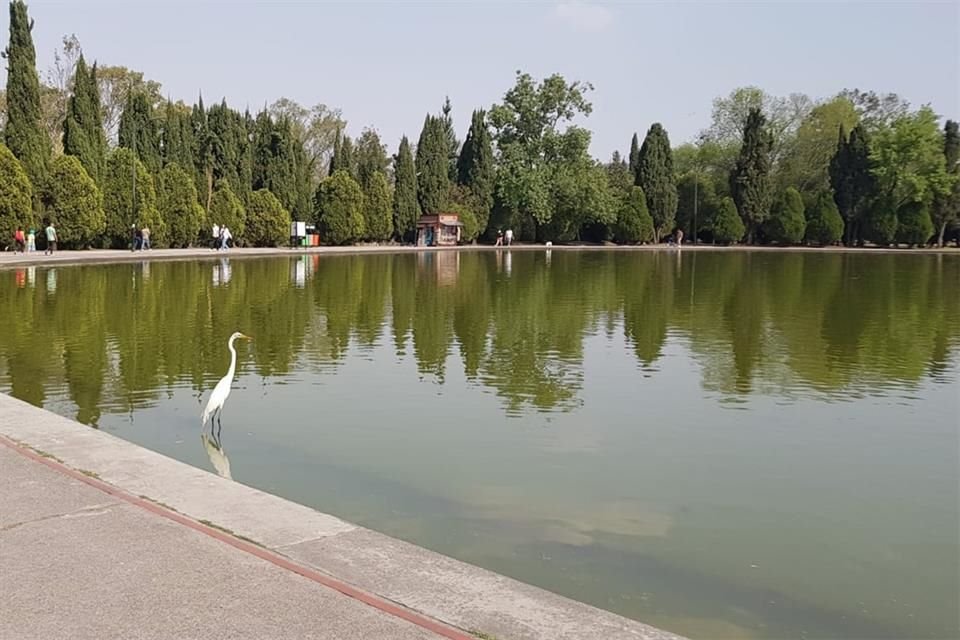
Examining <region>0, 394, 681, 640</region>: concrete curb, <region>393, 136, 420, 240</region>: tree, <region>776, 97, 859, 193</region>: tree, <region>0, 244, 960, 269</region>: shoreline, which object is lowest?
<region>0, 394, 681, 640</region>: concrete curb

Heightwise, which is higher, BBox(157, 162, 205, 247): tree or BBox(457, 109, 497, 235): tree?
BBox(457, 109, 497, 235): tree

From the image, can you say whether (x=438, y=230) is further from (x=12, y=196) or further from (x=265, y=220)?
(x=12, y=196)

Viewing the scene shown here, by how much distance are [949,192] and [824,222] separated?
29.1 feet

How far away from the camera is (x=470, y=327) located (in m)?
17.0

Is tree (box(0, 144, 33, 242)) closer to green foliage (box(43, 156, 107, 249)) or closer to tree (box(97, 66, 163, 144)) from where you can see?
green foliage (box(43, 156, 107, 249))

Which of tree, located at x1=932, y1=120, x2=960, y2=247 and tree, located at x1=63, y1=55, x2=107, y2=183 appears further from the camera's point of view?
tree, located at x1=932, y1=120, x2=960, y2=247

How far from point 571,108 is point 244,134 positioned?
26.2 metres

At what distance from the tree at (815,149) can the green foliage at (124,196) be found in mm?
54380

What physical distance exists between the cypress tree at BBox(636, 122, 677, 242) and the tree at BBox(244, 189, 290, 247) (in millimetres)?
30745

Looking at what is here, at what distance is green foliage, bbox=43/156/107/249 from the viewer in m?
39.6

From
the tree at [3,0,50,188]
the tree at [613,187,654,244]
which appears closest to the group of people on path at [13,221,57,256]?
the tree at [3,0,50,188]

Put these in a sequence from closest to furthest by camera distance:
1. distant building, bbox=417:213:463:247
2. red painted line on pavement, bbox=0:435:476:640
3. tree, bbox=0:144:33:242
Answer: red painted line on pavement, bbox=0:435:476:640 < tree, bbox=0:144:33:242 < distant building, bbox=417:213:463:247

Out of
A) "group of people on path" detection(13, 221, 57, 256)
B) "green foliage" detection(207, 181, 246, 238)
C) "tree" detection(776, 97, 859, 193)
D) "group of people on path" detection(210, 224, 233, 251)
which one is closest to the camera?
"group of people on path" detection(13, 221, 57, 256)

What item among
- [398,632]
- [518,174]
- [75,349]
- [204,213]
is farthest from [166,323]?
[518,174]
